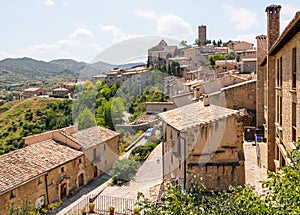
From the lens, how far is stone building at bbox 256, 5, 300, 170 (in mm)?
9828

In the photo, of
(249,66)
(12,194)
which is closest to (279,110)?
(12,194)

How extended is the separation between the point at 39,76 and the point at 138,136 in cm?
17070

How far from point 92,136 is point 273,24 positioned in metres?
14.7

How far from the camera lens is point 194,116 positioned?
14.2 meters

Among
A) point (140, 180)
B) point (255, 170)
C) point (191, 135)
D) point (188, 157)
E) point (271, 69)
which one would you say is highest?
point (271, 69)

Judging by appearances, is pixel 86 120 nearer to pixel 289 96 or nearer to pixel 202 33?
pixel 289 96

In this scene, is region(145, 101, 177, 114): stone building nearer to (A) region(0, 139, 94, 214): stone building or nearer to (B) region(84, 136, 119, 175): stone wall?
(B) region(84, 136, 119, 175): stone wall

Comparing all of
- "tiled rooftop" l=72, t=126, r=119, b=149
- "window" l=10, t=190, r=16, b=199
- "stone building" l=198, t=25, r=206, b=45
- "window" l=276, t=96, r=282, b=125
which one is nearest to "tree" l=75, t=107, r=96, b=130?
"tiled rooftop" l=72, t=126, r=119, b=149

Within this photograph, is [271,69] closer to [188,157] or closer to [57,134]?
[188,157]

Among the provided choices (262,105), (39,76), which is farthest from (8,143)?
(39,76)

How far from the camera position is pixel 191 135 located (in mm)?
12773

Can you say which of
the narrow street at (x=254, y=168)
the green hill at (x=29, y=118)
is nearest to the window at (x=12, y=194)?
the narrow street at (x=254, y=168)

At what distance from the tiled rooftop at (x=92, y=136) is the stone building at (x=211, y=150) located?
1015 cm

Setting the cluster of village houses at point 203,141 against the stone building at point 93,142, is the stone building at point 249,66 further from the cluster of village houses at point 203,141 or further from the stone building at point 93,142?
the stone building at point 93,142
